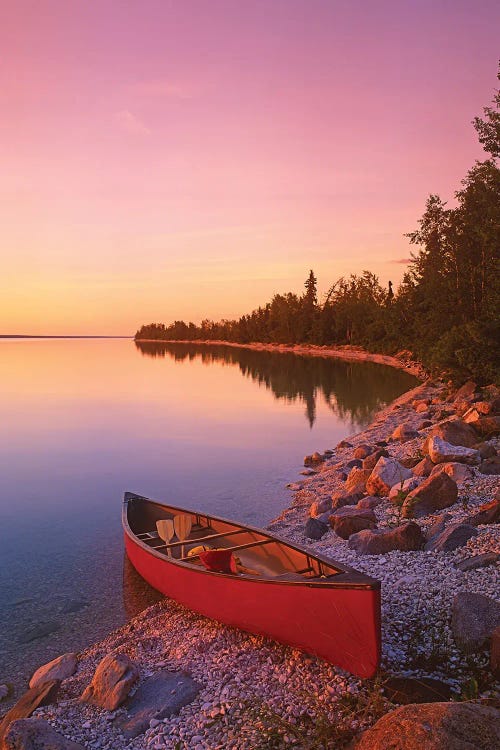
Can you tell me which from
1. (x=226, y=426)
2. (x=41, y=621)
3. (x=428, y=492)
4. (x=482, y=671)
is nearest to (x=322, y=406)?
(x=226, y=426)

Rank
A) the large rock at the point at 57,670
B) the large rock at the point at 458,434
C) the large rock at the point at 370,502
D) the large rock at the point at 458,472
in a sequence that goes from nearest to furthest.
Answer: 1. the large rock at the point at 57,670
2. the large rock at the point at 458,472
3. the large rock at the point at 370,502
4. the large rock at the point at 458,434

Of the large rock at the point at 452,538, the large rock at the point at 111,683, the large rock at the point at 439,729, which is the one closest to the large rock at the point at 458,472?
the large rock at the point at 452,538

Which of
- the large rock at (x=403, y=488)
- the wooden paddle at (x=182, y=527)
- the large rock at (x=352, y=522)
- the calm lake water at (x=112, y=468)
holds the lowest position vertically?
the calm lake water at (x=112, y=468)

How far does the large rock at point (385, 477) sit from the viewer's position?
1404 centimetres

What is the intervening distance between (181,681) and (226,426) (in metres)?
25.2

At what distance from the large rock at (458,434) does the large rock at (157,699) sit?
1131cm

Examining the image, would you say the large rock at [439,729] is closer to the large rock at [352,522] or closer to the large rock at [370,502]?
the large rock at [352,522]

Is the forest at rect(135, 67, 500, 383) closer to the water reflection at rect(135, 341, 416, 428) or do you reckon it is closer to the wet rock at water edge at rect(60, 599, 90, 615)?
the water reflection at rect(135, 341, 416, 428)

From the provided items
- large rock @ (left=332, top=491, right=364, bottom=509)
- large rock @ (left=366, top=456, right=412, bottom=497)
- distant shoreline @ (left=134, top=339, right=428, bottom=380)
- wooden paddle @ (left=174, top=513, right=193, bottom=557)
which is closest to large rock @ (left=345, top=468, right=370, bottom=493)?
large rock @ (left=366, top=456, right=412, bottom=497)

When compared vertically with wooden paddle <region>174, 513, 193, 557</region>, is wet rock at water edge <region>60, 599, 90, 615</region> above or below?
below

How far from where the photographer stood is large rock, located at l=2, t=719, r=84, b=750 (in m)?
5.88

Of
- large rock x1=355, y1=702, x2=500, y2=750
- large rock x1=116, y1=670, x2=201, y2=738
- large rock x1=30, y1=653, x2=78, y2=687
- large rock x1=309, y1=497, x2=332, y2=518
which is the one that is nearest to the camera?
large rock x1=355, y1=702, x2=500, y2=750

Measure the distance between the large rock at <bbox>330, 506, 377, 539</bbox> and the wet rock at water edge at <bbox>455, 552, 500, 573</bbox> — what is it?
3330 millimetres

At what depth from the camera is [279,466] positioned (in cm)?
2216
